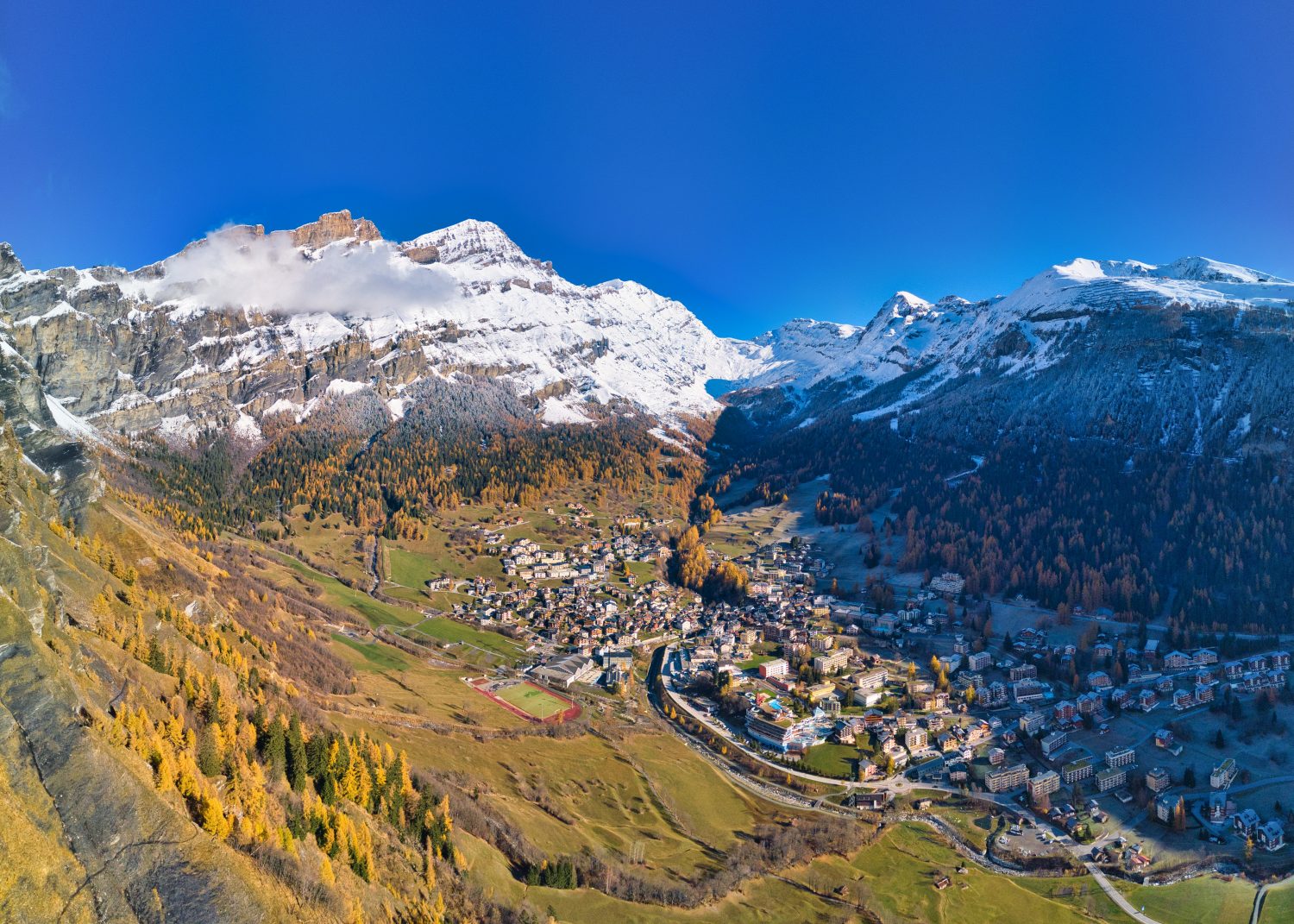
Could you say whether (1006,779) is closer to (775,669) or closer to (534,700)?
(775,669)

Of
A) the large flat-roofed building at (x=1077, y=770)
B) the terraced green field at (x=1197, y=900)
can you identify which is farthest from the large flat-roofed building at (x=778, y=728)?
the terraced green field at (x=1197, y=900)

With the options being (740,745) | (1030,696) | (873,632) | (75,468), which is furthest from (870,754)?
(75,468)

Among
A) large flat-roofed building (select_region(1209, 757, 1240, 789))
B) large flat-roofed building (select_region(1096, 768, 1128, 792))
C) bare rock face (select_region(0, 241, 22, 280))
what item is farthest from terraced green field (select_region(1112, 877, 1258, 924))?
bare rock face (select_region(0, 241, 22, 280))

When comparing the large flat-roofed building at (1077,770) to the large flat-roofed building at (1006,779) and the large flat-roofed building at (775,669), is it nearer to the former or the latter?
the large flat-roofed building at (1006,779)

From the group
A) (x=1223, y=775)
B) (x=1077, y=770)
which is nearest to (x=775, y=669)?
(x=1077, y=770)

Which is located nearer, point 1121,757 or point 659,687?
point 1121,757
